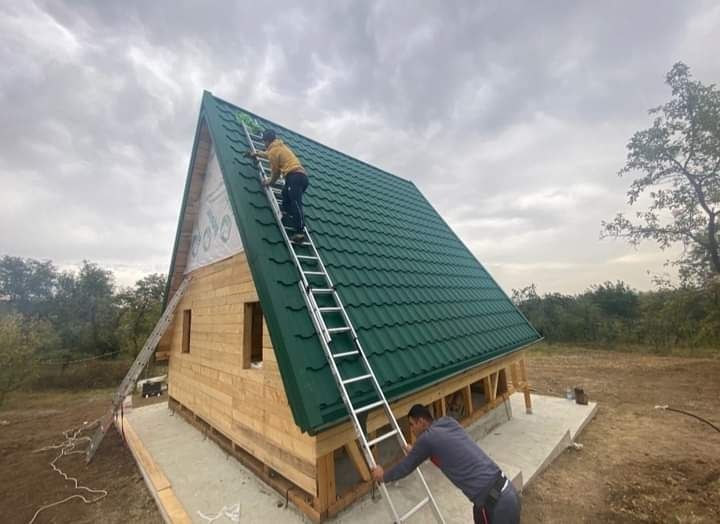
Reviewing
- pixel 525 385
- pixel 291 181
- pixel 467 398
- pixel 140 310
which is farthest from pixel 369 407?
pixel 140 310

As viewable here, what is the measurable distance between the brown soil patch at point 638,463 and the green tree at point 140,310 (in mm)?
19746

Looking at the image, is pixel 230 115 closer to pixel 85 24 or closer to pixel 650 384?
pixel 85 24

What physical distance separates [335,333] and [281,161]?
8.18ft

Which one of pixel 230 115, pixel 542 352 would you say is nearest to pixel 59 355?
pixel 230 115

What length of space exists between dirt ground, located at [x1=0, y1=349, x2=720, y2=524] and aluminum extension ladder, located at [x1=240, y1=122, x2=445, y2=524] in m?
2.63

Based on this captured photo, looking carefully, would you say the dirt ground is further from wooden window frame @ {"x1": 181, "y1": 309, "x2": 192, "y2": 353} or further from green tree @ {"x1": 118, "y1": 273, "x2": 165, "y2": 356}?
green tree @ {"x1": 118, "y1": 273, "x2": 165, "y2": 356}

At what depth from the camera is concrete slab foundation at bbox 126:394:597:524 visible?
357cm

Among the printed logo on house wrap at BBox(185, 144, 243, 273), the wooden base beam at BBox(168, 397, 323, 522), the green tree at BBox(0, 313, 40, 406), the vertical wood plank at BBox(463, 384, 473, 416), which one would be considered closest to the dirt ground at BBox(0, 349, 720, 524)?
the wooden base beam at BBox(168, 397, 323, 522)

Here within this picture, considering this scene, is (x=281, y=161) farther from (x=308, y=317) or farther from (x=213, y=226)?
(x=213, y=226)

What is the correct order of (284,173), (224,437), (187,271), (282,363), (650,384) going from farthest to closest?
(650,384) → (187,271) → (224,437) → (284,173) → (282,363)

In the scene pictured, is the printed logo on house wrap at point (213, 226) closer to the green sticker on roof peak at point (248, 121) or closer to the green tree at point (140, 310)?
the green sticker on roof peak at point (248, 121)

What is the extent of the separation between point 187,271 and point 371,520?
20.5 ft

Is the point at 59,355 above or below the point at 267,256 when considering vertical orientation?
below

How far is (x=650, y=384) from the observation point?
1062cm
